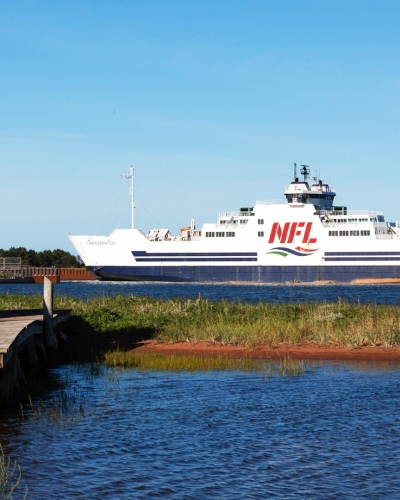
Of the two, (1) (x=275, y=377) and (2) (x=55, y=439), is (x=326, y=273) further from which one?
(2) (x=55, y=439)

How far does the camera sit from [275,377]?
49.1ft

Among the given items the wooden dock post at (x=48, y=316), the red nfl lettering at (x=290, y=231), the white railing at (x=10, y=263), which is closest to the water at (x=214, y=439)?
the wooden dock post at (x=48, y=316)

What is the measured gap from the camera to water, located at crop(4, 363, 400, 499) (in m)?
8.20

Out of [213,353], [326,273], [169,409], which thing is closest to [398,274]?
[326,273]

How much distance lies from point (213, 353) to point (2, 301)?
1057 cm

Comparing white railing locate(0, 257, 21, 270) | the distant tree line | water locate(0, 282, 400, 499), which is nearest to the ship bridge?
white railing locate(0, 257, 21, 270)

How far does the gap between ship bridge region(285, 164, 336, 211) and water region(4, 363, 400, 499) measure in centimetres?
6267

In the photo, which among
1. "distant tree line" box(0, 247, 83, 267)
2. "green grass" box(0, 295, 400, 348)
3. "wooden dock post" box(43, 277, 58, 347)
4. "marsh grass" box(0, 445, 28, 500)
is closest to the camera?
"marsh grass" box(0, 445, 28, 500)

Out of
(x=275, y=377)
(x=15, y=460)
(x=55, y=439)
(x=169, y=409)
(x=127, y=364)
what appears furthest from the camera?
(x=127, y=364)

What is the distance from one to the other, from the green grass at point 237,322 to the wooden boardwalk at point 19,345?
243cm

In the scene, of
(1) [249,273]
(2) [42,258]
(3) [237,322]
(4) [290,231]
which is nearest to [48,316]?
(3) [237,322]

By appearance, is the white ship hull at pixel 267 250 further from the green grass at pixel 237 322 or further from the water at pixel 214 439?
the water at pixel 214 439

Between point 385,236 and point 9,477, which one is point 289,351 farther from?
point 385,236

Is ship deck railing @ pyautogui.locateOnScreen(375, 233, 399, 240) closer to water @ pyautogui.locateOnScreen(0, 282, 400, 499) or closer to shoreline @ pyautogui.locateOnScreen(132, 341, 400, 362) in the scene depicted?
shoreline @ pyautogui.locateOnScreen(132, 341, 400, 362)
